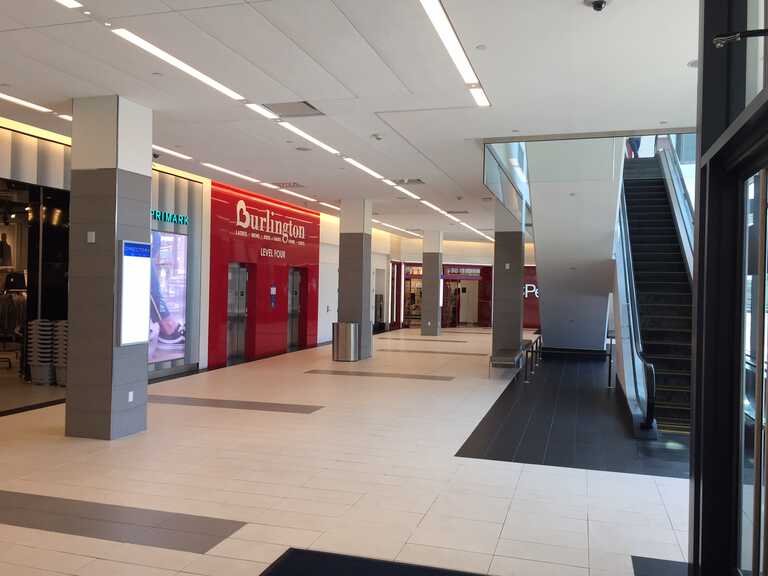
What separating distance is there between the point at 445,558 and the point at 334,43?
12.8 feet

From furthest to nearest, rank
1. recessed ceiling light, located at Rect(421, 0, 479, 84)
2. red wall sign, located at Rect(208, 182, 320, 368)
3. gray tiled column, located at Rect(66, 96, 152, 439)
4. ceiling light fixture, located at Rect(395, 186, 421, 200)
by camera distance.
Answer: red wall sign, located at Rect(208, 182, 320, 368) < ceiling light fixture, located at Rect(395, 186, 421, 200) < gray tiled column, located at Rect(66, 96, 152, 439) < recessed ceiling light, located at Rect(421, 0, 479, 84)

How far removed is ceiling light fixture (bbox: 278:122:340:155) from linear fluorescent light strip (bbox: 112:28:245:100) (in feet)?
3.63

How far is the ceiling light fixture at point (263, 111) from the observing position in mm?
7129

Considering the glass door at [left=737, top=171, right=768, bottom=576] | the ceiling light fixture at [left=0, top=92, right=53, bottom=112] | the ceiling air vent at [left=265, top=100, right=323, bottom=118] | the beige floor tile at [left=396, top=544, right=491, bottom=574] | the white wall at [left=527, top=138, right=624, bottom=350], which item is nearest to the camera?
the glass door at [left=737, top=171, right=768, bottom=576]

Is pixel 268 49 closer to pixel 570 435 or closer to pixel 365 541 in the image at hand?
pixel 365 541

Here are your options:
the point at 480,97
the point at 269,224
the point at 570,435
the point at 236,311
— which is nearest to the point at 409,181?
the point at 269,224

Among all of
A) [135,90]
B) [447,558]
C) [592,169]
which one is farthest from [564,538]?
[592,169]

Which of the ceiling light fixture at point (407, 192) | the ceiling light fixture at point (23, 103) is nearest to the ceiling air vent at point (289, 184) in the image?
the ceiling light fixture at point (407, 192)

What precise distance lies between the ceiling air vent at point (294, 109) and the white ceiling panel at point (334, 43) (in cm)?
80

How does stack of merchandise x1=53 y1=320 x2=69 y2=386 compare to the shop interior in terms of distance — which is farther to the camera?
stack of merchandise x1=53 y1=320 x2=69 y2=386

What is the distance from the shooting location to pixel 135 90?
259 inches

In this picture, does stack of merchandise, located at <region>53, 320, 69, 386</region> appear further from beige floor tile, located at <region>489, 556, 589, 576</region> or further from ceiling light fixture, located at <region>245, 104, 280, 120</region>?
beige floor tile, located at <region>489, 556, 589, 576</region>

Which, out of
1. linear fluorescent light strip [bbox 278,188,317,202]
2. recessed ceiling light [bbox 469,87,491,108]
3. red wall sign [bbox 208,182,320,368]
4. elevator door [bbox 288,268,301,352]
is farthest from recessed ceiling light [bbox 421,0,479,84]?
elevator door [bbox 288,268,301,352]

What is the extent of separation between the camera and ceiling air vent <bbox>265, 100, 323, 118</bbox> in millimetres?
7095
